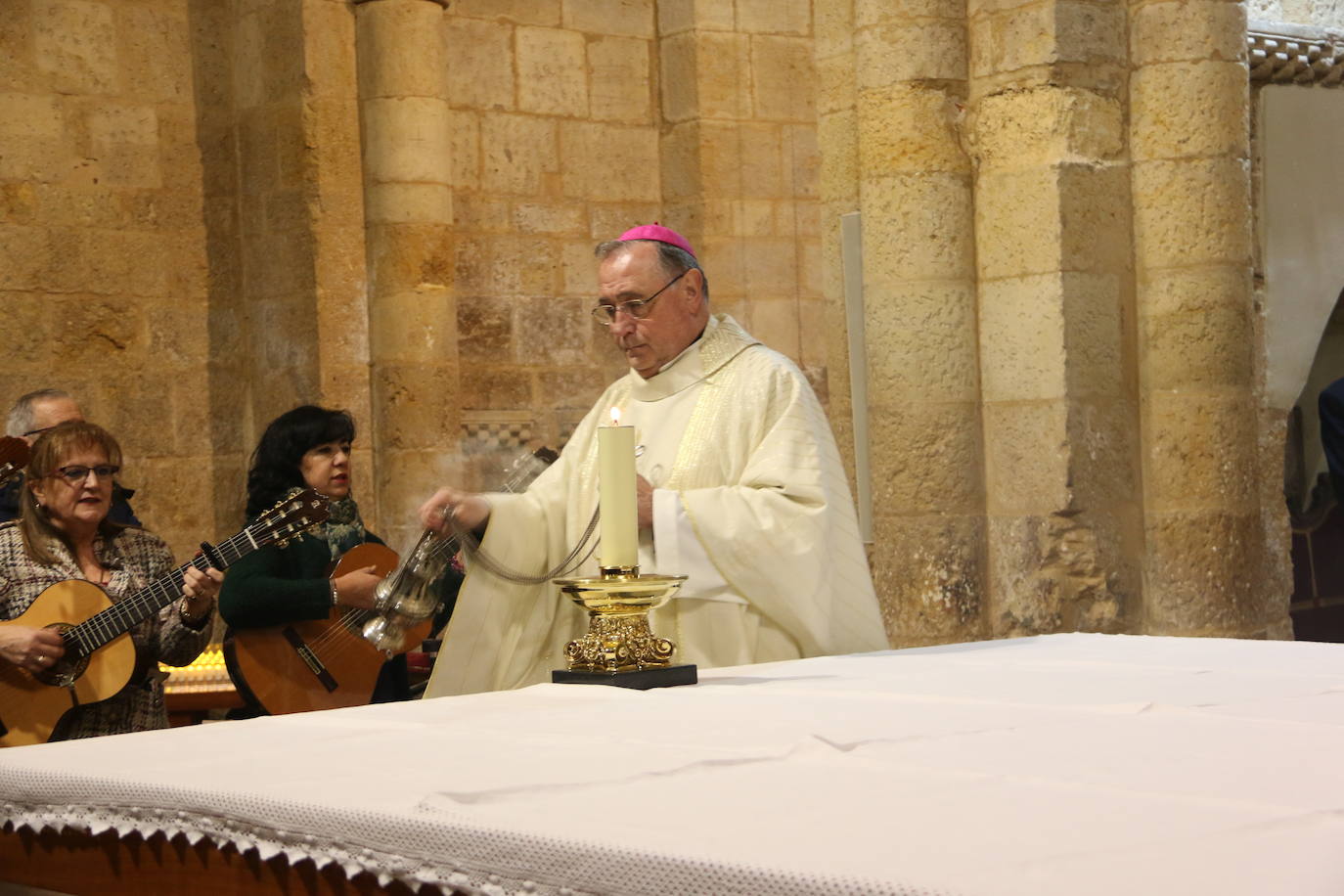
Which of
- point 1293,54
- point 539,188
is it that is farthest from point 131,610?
point 1293,54

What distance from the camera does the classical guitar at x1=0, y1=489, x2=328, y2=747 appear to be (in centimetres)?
405

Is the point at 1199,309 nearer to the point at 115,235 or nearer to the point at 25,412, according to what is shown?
the point at 25,412

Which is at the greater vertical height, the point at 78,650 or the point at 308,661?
the point at 78,650

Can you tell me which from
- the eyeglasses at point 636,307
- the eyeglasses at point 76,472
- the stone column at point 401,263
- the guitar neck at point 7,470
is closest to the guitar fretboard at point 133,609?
the eyeglasses at point 76,472

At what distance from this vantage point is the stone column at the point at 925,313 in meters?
5.61

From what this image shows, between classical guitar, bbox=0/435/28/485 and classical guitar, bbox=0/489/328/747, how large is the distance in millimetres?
498

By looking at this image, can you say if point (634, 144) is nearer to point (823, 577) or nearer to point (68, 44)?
point (68, 44)

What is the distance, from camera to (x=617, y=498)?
266cm

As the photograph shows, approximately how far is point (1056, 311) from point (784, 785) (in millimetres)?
3976

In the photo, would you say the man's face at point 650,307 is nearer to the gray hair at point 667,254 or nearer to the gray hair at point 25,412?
the gray hair at point 667,254

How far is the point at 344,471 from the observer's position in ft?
16.5

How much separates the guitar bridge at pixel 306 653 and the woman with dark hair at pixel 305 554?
0.12ft

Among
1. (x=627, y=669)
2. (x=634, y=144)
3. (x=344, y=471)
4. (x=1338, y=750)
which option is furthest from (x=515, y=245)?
(x=1338, y=750)

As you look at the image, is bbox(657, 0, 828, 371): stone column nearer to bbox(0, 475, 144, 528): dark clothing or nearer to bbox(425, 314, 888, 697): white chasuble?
bbox(0, 475, 144, 528): dark clothing
